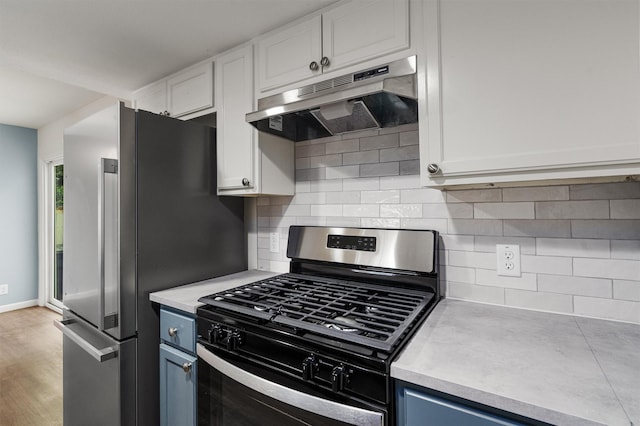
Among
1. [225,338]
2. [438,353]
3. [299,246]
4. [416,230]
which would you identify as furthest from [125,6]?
[438,353]

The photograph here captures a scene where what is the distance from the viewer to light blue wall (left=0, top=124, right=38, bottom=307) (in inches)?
162

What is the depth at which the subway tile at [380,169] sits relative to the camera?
1.53 metres

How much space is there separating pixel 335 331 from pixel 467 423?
383 mm

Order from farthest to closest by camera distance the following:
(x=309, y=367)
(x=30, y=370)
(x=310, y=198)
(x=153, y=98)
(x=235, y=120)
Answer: (x=30, y=370)
(x=153, y=98)
(x=310, y=198)
(x=235, y=120)
(x=309, y=367)

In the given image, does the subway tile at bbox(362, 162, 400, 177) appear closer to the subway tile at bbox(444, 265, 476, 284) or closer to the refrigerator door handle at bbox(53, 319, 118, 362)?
the subway tile at bbox(444, 265, 476, 284)

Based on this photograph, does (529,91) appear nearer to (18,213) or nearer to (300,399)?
(300,399)

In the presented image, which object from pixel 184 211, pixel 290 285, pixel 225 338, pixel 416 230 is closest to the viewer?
pixel 225 338

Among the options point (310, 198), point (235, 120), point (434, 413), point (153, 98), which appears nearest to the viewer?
point (434, 413)

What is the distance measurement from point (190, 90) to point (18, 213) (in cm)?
404

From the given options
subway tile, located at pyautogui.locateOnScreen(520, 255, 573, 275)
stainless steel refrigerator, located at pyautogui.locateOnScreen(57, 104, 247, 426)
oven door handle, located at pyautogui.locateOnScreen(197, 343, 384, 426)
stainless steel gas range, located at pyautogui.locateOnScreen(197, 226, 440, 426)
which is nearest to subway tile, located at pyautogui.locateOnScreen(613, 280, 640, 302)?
subway tile, located at pyautogui.locateOnScreen(520, 255, 573, 275)

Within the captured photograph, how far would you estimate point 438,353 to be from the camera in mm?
864

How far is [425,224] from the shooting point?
1445 mm

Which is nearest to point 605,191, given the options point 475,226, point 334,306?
point 475,226

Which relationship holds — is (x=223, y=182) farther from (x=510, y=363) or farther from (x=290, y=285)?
(x=510, y=363)
